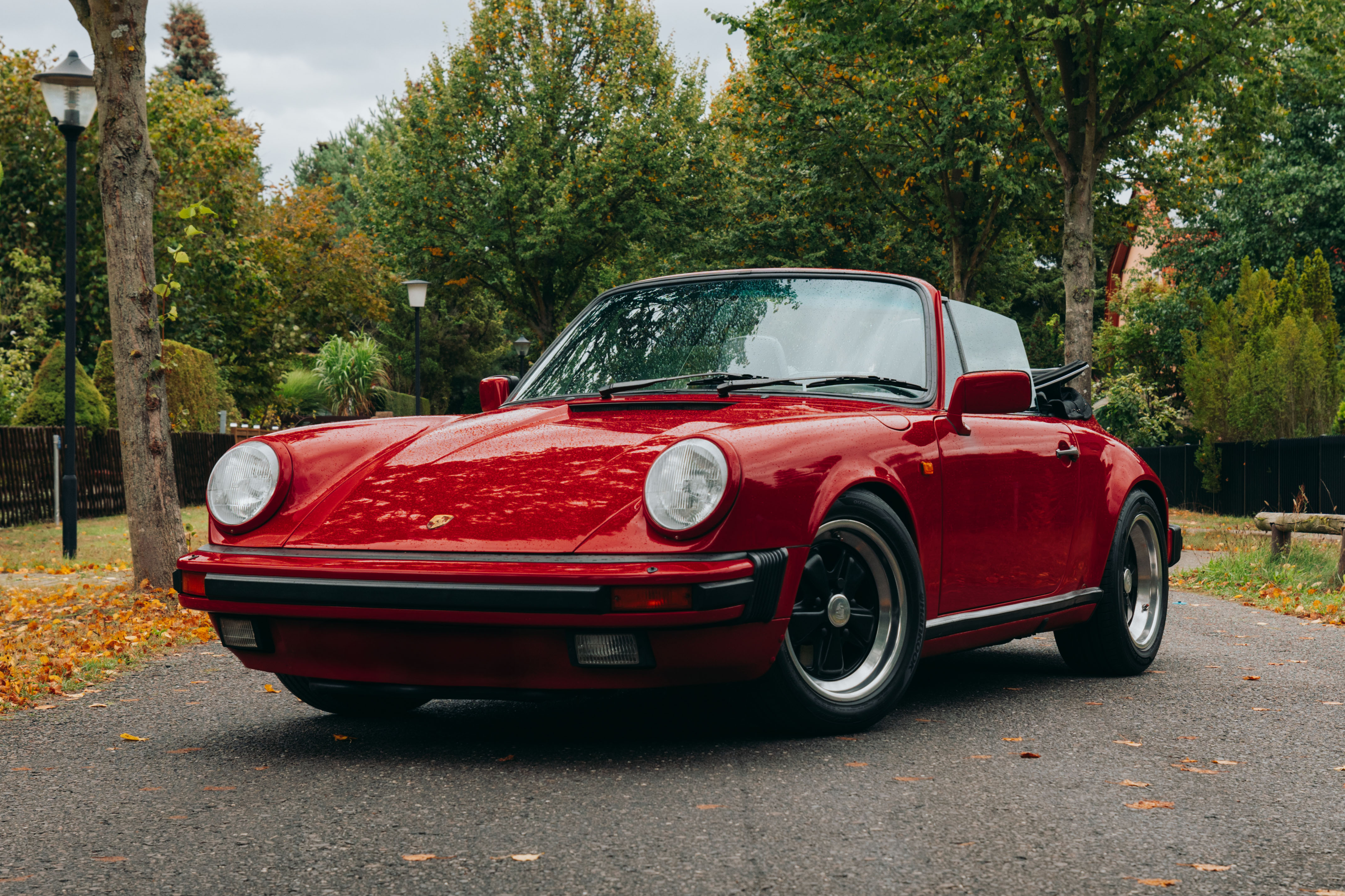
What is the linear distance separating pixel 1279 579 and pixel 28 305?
28.2 meters

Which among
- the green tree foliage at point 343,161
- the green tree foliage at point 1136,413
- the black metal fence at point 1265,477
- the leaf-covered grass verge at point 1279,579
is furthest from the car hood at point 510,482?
the green tree foliage at point 343,161

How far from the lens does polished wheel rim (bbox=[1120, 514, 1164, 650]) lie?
6.24 metres

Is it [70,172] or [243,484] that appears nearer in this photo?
[243,484]

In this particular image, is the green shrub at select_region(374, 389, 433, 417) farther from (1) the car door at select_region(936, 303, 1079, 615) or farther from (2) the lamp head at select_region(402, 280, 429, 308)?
(1) the car door at select_region(936, 303, 1079, 615)

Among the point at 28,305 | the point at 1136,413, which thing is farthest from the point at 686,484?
the point at 28,305

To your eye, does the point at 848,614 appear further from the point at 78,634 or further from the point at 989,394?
the point at 78,634

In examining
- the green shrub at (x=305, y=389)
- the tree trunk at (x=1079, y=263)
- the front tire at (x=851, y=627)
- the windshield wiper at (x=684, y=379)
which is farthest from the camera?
the green shrub at (x=305, y=389)

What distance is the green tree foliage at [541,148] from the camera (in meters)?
33.2

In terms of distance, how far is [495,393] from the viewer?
5648 mm

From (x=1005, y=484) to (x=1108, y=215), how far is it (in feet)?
66.1

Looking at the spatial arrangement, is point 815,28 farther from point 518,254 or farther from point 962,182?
point 518,254

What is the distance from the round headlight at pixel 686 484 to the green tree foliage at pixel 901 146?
57.3 feet

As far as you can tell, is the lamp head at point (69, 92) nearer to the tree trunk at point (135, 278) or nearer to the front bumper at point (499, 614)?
the tree trunk at point (135, 278)

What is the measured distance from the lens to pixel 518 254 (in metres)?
33.1
